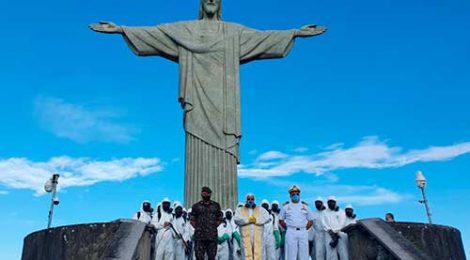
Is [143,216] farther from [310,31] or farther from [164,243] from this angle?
[310,31]

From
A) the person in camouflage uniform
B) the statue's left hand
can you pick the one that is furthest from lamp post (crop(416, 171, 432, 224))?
the person in camouflage uniform

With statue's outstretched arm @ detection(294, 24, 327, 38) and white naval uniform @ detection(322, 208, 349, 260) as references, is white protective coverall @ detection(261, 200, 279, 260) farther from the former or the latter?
statue's outstretched arm @ detection(294, 24, 327, 38)

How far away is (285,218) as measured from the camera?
10797mm

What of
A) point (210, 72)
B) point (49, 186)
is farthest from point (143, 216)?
point (49, 186)

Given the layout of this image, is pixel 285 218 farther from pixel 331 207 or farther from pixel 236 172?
pixel 236 172

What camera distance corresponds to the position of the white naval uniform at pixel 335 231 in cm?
1076

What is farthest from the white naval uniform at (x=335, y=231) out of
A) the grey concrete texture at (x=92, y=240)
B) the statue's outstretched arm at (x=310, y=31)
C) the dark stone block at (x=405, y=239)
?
the statue's outstretched arm at (x=310, y=31)

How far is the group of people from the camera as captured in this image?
10.7 meters

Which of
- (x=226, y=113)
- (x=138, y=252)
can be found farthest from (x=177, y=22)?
(x=138, y=252)

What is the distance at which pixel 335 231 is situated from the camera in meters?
11.0

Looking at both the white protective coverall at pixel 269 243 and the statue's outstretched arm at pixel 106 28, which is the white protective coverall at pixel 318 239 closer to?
the white protective coverall at pixel 269 243

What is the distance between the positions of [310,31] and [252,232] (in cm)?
695

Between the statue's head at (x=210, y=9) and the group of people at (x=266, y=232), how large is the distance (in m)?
6.40

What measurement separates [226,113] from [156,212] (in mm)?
3819
